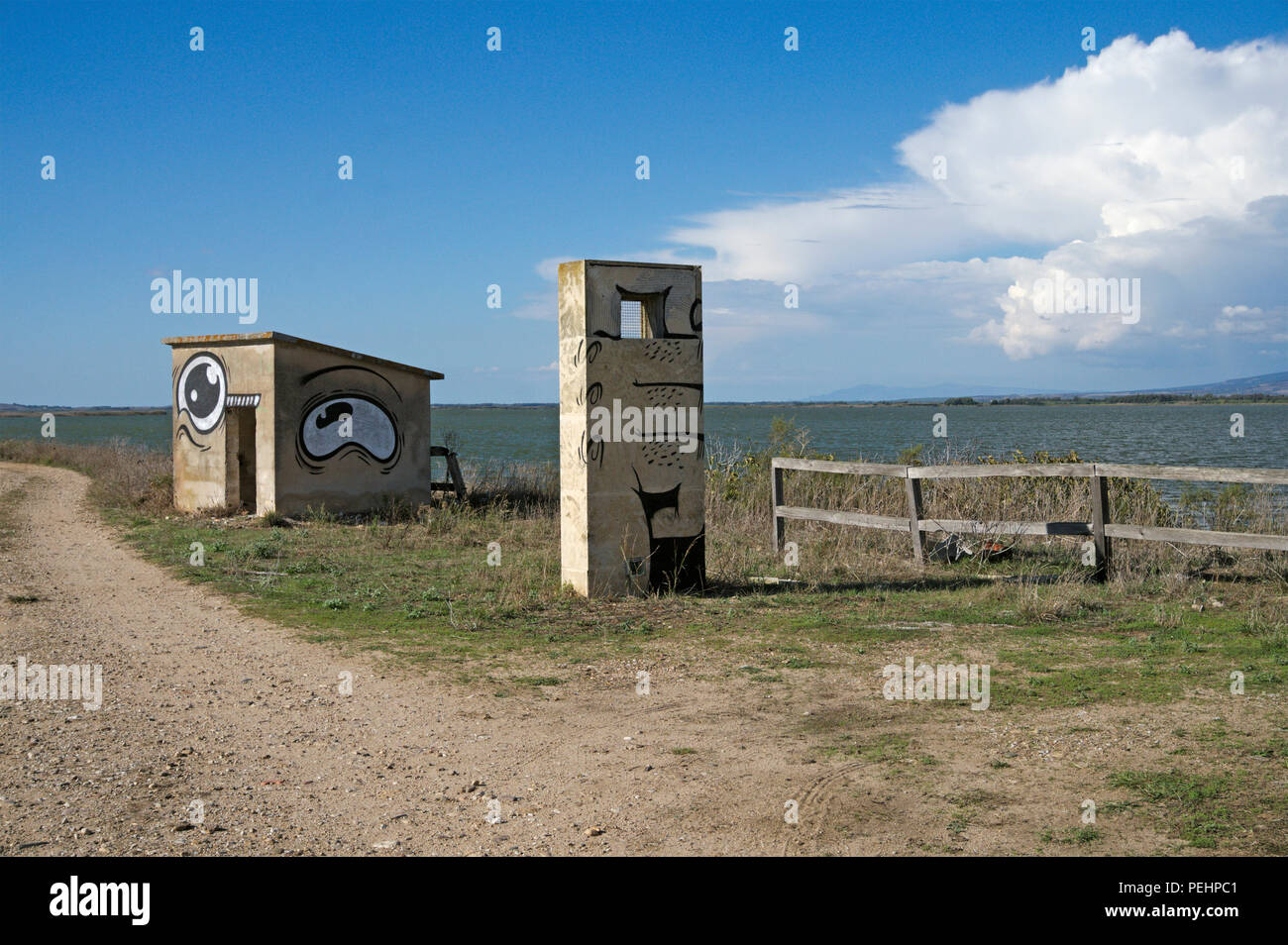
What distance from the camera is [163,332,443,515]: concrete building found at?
17.6 m

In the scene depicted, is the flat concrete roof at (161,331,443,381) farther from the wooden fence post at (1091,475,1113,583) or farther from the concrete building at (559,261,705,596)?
the wooden fence post at (1091,475,1113,583)

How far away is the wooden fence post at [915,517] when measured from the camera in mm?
12703

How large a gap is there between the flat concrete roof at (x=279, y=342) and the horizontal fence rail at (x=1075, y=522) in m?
8.33

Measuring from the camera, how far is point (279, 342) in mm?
17359

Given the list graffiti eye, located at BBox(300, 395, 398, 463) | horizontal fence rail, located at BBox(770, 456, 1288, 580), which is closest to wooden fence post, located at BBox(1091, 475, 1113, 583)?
horizontal fence rail, located at BBox(770, 456, 1288, 580)

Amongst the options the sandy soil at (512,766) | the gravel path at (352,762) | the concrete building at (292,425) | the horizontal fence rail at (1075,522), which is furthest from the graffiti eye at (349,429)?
the sandy soil at (512,766)

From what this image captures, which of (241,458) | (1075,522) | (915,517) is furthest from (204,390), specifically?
(1075,522)

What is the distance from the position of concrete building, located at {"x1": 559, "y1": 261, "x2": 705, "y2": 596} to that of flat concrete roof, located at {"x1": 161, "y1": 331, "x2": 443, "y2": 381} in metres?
8.16

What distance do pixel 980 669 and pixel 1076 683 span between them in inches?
27.4

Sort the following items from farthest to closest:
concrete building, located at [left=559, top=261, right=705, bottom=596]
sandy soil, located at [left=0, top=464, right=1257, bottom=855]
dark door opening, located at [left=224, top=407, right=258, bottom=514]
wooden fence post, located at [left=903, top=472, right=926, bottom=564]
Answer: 1. dark door opening, located at [left=224, top=407, right=258, bottom=514]
2. wooden fence post, located at [left=903, top=472, right=926, bottom=564]
3. concrete building, located at [left=559, top=261, right=705, bottom=596]
4. sandy soil, located at [left=0, top=464, right=1257, bottom=855]

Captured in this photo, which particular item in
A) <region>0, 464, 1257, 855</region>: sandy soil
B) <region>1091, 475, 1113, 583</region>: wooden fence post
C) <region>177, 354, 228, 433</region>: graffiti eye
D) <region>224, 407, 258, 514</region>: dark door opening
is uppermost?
<region>177, 354, 228, 433</region>: graffiti eye

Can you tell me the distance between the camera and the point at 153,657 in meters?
8.45

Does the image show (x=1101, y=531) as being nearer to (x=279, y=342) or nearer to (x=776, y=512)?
(x=776, y=512)
